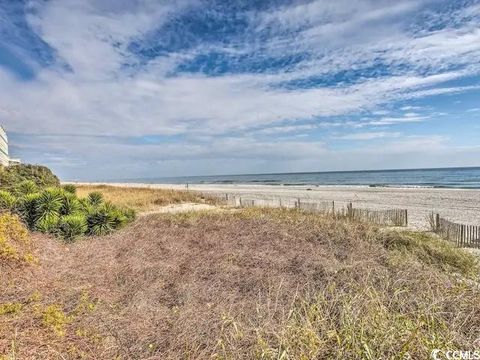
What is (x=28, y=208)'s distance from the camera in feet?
27.1

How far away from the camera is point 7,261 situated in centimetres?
507

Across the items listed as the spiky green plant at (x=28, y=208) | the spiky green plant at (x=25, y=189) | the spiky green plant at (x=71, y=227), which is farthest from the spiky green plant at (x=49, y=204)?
the spiky green plant at (x=25, y=189)

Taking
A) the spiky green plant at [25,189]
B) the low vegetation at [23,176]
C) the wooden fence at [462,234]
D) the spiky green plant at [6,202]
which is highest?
the low vegetation at [23,176]

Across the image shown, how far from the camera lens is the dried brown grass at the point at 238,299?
3068 millimetres

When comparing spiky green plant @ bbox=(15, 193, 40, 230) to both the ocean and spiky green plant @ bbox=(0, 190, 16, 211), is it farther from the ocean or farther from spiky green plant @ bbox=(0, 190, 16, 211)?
the ocean

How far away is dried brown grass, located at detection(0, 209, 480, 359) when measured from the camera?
3.07m

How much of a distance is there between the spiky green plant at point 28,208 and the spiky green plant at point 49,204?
0.33 ft

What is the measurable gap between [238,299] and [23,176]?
1003 centimetres

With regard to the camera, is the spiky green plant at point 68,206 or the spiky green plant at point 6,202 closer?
the spiky green plant at point 6,202

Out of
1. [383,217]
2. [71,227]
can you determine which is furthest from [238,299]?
[383,217]

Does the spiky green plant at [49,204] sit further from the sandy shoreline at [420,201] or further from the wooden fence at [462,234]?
the sandy shoreline at [420,201]

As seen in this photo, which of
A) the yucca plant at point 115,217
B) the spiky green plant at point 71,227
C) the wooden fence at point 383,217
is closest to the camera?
the spiky green plant at point 71,227

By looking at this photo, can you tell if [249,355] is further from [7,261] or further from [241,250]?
[241,250]

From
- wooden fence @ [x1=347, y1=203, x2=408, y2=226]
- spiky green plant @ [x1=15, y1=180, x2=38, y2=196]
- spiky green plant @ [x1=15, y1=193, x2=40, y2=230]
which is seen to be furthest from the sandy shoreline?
spiky green plant @ [x1=15, y1=180, x2=38, y2=196]
